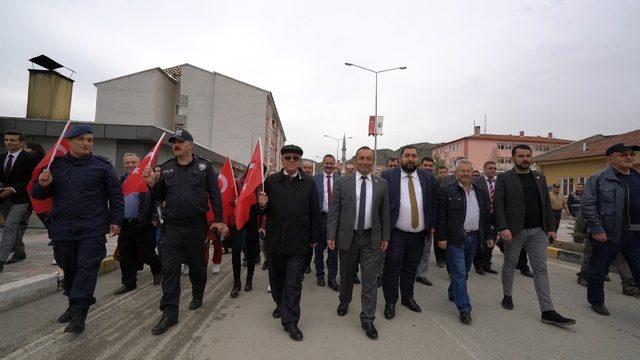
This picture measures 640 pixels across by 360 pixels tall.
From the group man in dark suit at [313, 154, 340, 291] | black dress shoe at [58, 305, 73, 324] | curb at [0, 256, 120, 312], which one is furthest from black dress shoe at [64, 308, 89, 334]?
man in dark suit at [313, 154, 340, 291]

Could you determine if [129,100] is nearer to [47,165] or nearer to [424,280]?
[47,165]

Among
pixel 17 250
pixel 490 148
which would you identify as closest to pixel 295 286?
pixel 17 250

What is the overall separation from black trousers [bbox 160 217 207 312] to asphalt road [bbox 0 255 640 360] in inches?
14.0

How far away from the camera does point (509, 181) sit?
450 cm

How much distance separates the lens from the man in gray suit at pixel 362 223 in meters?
3.90

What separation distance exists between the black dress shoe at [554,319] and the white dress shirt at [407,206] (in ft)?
5.73

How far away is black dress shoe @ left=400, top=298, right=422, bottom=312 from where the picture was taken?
176 inches

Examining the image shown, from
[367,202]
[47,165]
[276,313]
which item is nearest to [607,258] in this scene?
[367,202]

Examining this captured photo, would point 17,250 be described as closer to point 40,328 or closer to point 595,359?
point 40,328

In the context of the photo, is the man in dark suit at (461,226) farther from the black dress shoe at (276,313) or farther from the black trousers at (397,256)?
the black dress shoe at (276,313)

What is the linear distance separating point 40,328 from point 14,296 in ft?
3.30

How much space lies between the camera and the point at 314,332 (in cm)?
368

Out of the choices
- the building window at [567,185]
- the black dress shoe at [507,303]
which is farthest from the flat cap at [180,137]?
the building window at [567,185]

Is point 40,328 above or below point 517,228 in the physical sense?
below
